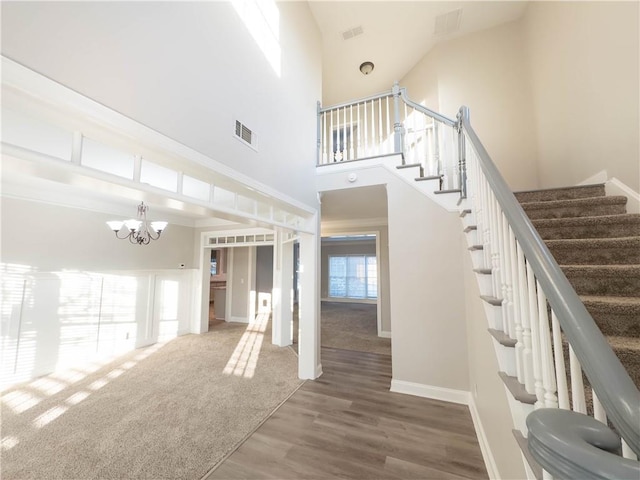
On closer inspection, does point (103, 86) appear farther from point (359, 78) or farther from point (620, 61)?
point (359, 78)

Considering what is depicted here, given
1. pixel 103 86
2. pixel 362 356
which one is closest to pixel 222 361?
pixel 362 356

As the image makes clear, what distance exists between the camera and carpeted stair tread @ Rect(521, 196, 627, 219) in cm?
216

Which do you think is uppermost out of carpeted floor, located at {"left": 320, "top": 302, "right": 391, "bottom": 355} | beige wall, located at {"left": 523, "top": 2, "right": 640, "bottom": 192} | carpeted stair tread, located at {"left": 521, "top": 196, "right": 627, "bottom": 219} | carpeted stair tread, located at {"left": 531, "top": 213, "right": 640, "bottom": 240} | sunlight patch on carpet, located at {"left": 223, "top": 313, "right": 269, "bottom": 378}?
beige wall, located at {"left": 523, "top": 2, "right": 640, "bottom": 192}

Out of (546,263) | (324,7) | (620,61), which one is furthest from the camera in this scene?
(324,7)

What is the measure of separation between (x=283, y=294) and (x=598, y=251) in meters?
4.03

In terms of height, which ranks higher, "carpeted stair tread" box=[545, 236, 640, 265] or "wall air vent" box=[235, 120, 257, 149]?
"wall air vent" box=[235, 120, 257, 149]

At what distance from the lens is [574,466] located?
484mm

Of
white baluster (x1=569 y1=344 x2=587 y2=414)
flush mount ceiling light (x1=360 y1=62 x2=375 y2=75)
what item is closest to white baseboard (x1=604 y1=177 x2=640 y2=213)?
white baluster (x1=569 y1=344 x2=587 y2=414)

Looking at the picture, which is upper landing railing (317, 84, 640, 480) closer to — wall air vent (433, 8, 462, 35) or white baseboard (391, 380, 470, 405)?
white baseboard (391, 380, 470, 405)

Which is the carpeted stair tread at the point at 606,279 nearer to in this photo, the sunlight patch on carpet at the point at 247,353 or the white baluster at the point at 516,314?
the white baluster at the point at 516,314

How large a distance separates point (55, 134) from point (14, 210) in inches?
100

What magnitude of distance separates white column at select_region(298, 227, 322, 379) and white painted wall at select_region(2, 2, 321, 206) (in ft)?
2.67

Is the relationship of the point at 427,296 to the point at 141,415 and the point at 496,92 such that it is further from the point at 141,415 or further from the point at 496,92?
the point at 496,92

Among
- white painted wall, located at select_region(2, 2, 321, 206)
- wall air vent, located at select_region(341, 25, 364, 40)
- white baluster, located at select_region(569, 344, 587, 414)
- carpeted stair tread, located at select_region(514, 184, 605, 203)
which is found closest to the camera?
white baluster, located at select_region(569, 344, 587, 414)
